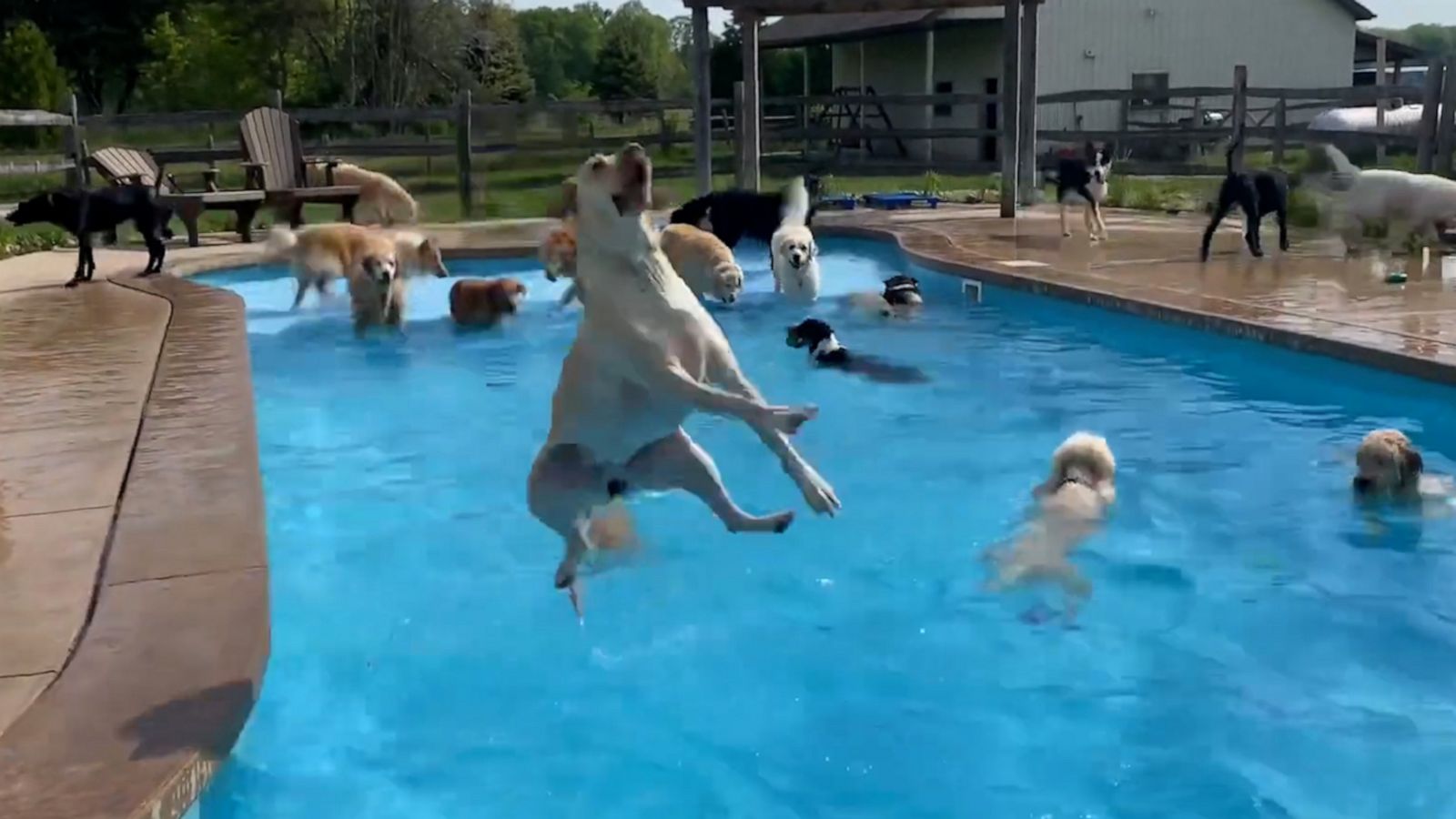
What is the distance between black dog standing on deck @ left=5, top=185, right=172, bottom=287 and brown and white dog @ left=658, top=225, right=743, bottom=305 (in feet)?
14.3

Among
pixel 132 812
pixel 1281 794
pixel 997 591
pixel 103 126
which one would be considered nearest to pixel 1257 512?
pixel 997 591

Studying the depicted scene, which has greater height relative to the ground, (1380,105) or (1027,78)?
(1027,78)

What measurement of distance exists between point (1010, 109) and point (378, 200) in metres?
7.03

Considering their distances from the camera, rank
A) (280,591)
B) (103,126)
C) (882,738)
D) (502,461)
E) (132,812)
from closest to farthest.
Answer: (132,812) → (882,738) → (280,591) → (502,461) → (103,126)

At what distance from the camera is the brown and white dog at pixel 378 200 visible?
15016 millimetres

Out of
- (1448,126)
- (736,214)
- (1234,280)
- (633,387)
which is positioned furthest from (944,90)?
(633,387)

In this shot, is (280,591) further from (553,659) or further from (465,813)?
(465,813)

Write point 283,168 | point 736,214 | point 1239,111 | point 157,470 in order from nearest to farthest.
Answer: point 157,470, point 736,214, point 283,168, point 1239,111

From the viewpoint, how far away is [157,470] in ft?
15.5

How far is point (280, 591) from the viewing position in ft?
16.3

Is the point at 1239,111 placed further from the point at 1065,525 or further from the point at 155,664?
the point at 155,664

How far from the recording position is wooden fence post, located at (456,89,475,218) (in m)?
17.6

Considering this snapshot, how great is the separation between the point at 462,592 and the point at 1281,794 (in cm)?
289

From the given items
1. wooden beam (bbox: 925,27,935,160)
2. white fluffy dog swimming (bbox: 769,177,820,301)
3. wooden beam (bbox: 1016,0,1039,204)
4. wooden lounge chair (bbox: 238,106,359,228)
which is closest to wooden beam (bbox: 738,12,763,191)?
wooden beam (bbox: 1016,0,1039,204)
